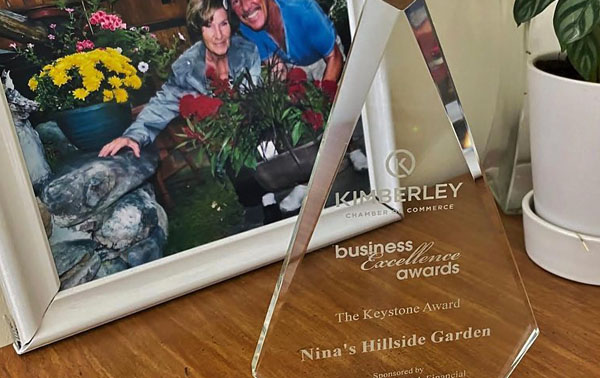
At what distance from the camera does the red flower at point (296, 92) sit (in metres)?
0.64

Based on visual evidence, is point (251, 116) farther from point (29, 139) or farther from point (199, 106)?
point (29, 139)

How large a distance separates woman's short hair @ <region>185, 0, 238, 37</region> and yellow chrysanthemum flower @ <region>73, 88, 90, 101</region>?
0.10m

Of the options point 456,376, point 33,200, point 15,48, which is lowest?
point 456,376

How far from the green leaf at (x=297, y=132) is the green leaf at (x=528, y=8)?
22 centimetres

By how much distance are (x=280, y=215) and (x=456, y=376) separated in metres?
0.22

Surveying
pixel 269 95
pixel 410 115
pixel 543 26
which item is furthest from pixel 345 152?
pixel 543 26

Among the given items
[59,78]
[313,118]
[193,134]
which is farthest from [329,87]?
[59,78]

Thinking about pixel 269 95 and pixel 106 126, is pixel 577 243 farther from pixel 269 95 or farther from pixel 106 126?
pixel 106 126

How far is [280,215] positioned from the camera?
0.65m

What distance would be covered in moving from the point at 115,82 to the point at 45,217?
122mm

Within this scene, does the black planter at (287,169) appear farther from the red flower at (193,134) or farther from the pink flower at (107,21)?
the pink flower at (107,21)

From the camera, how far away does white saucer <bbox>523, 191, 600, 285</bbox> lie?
616 millimetres

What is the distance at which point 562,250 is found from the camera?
2.08 ft

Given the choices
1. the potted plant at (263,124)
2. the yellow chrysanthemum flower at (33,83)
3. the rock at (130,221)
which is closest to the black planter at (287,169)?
the potted plant at (263,124)
